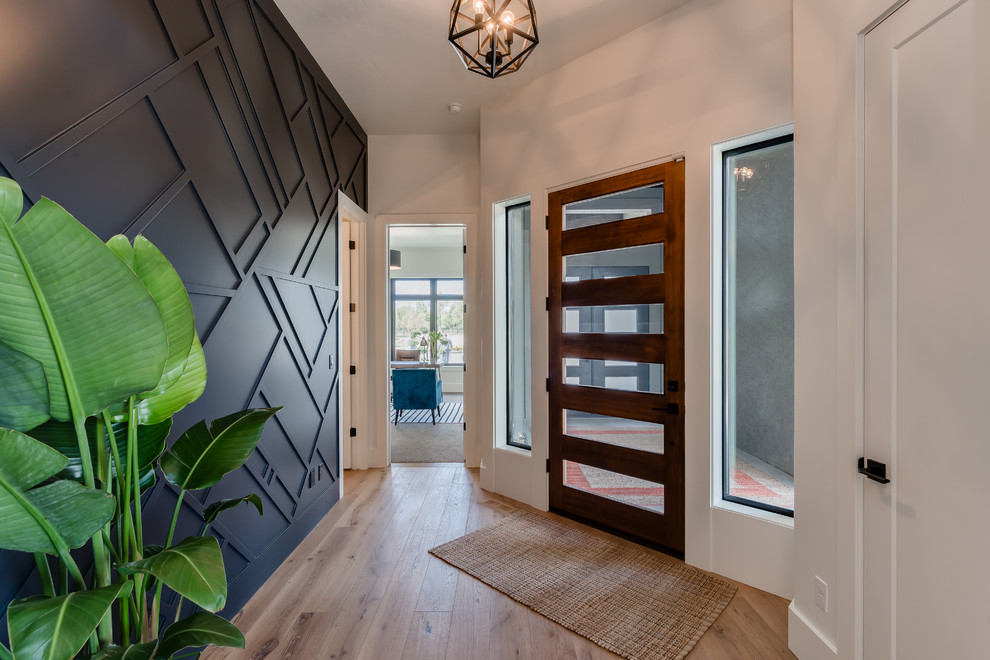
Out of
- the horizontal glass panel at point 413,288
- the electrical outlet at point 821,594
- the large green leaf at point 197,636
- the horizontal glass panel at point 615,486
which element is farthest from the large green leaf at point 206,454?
the horizontal glass panel at point 413,288

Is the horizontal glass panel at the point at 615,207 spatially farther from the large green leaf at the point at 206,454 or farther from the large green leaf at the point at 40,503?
the large green leaf at the point at 40,503

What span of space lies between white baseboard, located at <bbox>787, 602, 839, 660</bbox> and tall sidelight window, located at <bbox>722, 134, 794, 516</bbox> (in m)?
0.51

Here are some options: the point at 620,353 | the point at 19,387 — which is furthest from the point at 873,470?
the point at 19,387

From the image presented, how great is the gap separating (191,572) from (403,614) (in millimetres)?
1435

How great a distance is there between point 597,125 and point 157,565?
2898 millimetres

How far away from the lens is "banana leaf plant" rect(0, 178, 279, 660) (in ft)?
2.47

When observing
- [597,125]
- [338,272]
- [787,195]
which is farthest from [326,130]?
[787,195]

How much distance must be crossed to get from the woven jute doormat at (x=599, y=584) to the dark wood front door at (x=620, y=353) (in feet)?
0.79

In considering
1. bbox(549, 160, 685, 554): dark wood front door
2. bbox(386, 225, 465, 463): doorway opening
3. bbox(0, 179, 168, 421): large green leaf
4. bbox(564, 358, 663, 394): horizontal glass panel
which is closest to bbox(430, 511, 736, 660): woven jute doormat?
bbox(549, 160, 685, 554): dark wood front door

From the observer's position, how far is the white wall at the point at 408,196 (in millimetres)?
4141

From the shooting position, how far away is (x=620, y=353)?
277 cm

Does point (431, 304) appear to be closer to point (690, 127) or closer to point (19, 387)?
point (690, 127)

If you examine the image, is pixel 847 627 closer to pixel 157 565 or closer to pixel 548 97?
pixel 157 565

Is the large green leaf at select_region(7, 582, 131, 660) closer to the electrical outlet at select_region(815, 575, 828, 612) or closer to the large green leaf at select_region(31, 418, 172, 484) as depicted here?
the large green leaf at select_region(31, 418, 172, 484)
